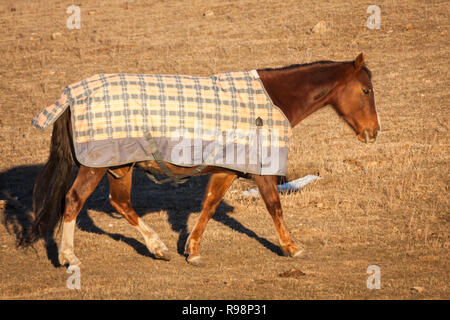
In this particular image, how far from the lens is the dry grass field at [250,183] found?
20.8 feet

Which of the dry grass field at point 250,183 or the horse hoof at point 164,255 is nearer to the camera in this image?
the dry grass field at point 250,183

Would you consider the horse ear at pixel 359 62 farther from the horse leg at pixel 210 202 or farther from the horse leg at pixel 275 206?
the horse leg at pixel 210 202

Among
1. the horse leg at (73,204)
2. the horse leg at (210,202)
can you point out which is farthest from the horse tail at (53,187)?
the horse leg at (210,202)

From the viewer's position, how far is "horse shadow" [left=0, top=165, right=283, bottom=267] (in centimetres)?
777

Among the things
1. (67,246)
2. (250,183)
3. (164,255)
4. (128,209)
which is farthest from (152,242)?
(250,183)

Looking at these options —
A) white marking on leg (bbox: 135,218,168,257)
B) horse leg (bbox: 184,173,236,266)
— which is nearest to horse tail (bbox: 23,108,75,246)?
white marking on leg (bbox: 135,218,168,257)

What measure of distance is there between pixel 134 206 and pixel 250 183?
6.46 ft

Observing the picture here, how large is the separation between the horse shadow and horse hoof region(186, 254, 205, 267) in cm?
47

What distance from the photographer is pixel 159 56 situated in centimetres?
1817

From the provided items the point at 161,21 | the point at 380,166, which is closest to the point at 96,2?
the point at 161,21

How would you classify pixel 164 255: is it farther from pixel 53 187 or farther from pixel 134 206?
pixel 134 206

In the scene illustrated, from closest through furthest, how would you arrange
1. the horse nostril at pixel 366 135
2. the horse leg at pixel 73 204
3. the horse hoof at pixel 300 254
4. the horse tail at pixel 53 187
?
1. the horse leg at pixel 73 204
2. the horse tail at pixel 53 187
3. the horse hoof at pixel 300 254
4. the horse nostril at pixel 366 135

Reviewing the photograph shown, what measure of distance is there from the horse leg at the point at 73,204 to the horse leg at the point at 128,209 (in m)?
0.50

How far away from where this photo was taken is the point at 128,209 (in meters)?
7.07
